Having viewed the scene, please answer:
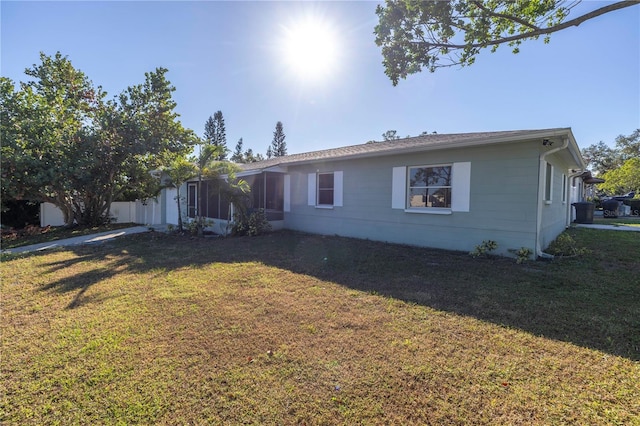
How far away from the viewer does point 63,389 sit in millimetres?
2398

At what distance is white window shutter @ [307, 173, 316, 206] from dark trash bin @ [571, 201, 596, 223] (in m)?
13.5

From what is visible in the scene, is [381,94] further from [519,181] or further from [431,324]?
[431,324]

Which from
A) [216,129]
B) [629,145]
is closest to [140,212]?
[216,129]

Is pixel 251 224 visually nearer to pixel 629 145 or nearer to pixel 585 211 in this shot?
pixel 585 211

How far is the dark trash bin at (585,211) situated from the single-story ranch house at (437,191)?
3.26 meters

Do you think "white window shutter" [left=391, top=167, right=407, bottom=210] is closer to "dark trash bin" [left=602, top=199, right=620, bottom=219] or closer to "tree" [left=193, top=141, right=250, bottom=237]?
"tree" [left=193, top=141, right=250, bottom=237]

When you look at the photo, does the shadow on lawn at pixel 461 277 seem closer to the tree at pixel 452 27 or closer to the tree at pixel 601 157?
the tree at pixel 452 27

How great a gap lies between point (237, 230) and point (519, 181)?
8.98 metres

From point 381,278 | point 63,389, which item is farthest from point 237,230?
point 63,389

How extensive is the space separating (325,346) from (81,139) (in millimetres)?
14543

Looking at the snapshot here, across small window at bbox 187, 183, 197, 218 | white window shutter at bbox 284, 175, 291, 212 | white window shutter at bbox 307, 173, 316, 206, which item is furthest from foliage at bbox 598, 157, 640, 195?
small window at bbox 187, 183, 197, 218

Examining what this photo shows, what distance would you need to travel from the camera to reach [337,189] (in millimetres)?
10203

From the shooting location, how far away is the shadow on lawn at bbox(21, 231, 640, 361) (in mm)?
3551

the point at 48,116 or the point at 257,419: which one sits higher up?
the point at 48,116
